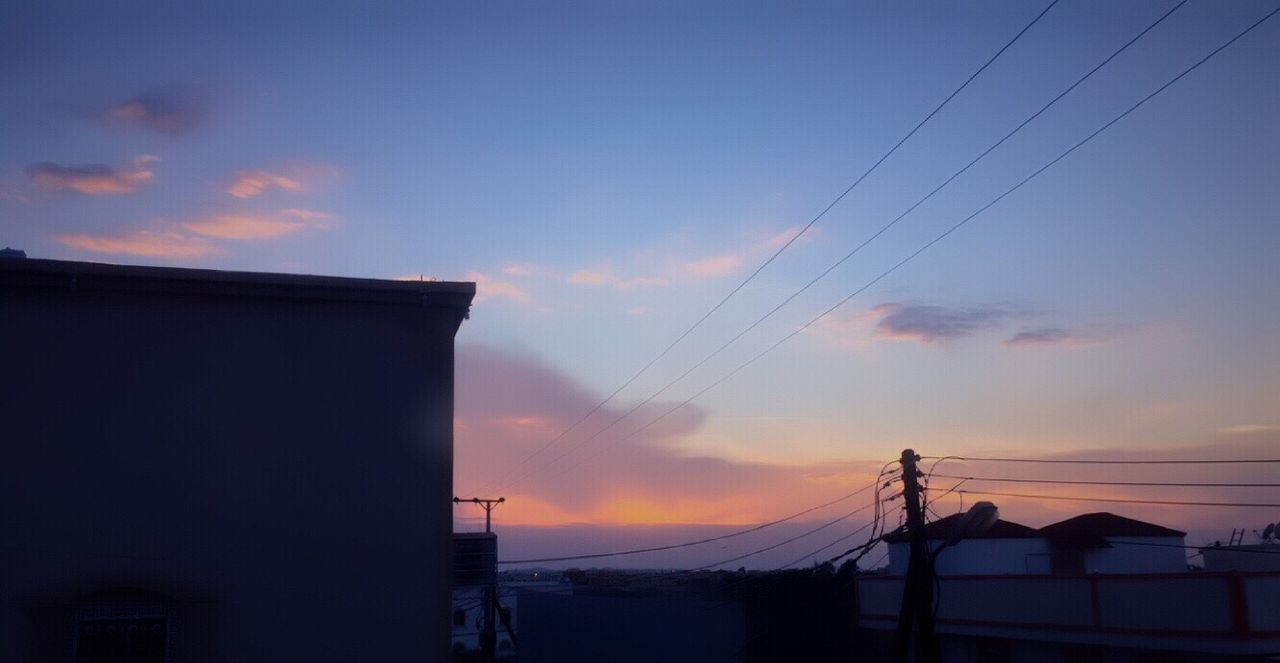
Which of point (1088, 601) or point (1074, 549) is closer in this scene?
point (1088, 601)

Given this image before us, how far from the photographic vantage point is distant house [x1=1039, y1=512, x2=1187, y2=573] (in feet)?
117

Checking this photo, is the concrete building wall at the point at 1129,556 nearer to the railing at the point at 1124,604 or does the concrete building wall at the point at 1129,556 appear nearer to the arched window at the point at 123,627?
the railing at the point at 1124,604

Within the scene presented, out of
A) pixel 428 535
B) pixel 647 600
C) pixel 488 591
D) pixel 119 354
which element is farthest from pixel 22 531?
pixel 647 600

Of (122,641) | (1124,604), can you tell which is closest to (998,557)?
(1124,604)

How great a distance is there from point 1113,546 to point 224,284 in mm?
32285

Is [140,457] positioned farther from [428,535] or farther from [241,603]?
[428,535]

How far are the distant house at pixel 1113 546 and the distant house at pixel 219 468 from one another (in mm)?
29290

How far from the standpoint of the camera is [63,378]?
41.1 feet

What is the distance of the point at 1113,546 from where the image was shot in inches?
1414

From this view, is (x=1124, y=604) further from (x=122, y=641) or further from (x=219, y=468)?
(x=122, y=641)

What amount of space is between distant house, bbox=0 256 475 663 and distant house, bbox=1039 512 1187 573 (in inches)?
1153

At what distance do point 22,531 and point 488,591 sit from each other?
3094 cm

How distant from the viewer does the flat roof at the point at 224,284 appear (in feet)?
41.0

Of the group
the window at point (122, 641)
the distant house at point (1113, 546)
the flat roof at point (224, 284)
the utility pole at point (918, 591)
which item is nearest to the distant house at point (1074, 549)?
the distant house at point (1113, 546)
